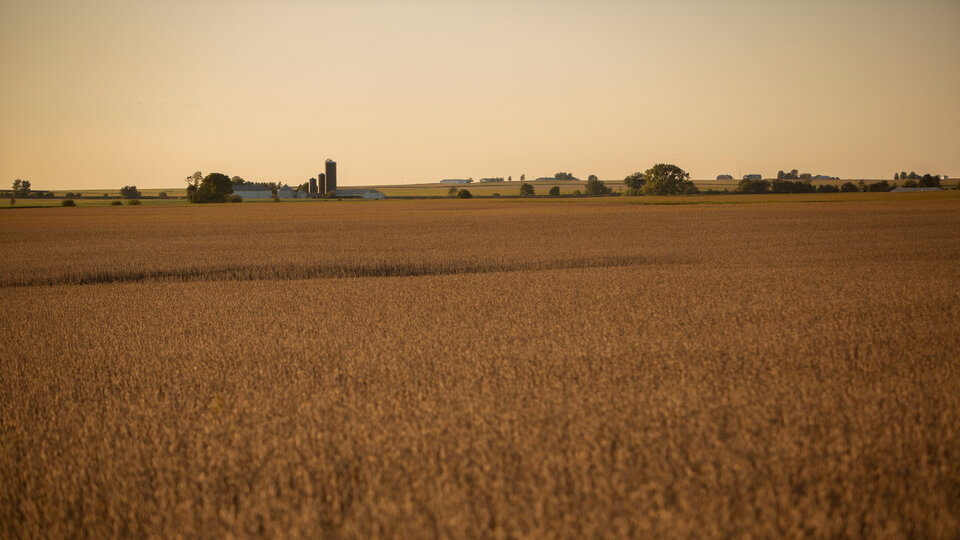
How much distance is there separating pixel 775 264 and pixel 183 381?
16.2 meters

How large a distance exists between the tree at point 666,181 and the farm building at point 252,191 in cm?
8091

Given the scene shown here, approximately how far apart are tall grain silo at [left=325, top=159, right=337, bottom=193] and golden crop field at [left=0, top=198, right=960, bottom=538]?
152645 mm

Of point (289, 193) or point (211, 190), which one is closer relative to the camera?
point (211, 190)

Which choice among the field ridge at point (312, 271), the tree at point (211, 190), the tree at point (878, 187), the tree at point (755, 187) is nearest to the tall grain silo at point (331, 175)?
the tree at point (211, 190)

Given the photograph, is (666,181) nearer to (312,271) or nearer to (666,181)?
(666,181)

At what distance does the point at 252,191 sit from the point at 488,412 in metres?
144

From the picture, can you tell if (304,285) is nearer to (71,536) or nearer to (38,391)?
(38,391)

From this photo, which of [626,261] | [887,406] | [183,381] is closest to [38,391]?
[183,381]

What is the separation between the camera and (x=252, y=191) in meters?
139

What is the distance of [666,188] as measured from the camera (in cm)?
11488

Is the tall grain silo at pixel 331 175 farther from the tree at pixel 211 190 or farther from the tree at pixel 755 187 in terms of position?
the tree at pixel 755 187

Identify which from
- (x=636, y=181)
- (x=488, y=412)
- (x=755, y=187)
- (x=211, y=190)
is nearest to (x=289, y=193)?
(x=211, y=190)

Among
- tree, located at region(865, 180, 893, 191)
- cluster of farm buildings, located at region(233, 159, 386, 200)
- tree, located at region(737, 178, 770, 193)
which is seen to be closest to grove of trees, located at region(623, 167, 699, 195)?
tree, located at region(737, 178, 770, 193)

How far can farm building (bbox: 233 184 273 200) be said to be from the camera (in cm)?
Result: 13700
